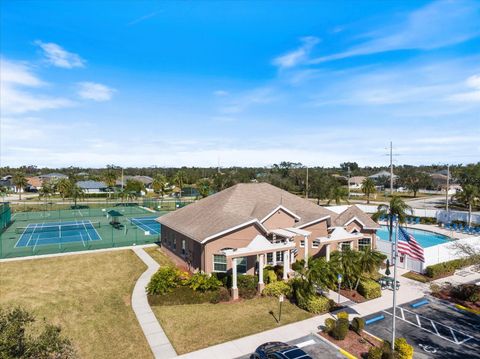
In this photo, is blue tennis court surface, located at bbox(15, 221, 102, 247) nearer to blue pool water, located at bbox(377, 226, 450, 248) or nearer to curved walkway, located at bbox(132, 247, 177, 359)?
curved walkway, located at bbox(132, 247, 177, 359)

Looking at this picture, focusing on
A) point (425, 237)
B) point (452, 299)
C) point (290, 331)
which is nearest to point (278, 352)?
point (290, 331)

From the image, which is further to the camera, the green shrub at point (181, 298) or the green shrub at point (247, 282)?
the green shrub at point (247, 282)

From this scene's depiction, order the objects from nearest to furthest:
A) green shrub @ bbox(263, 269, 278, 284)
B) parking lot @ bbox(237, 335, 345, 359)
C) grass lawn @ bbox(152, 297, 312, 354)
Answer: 1. parking lot @ bbox(237, 335, 345, 359)
2. grass lawn @ bbox(152, 297, 312, 354)
3. green shrub @ bbox(263, 269, 278, 284)

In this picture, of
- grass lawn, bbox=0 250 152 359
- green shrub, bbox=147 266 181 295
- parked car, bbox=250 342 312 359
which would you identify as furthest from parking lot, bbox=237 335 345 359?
green shrub, bbox=147 266 181 295

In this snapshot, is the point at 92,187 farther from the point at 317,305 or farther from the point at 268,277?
the point at 317,305

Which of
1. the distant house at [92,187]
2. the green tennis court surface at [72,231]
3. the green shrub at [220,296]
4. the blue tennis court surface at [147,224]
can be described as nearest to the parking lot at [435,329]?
the green shrub at [220,296]

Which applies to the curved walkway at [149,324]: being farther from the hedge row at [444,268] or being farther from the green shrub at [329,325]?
the hedge row at [444,268]

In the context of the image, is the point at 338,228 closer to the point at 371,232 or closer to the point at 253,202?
the point at 371,232
